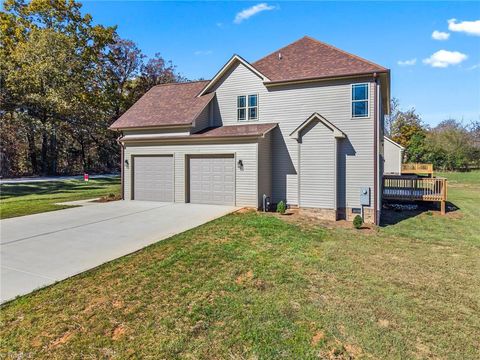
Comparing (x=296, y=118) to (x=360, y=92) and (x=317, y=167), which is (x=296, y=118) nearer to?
(x=317, y=167)

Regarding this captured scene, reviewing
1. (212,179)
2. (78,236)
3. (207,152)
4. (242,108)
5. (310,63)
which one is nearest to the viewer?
(78,236)

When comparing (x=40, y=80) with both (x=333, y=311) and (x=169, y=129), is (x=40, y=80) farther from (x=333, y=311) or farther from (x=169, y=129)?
(x=333, y=311)

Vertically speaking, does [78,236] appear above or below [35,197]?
below

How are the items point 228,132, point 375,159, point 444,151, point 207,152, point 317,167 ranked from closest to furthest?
1. point 375,159
2. point 317,167
3. point 228,132
4. point 207,152
5. point 444,151

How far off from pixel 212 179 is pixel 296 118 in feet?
15.5

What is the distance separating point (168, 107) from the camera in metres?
16.4

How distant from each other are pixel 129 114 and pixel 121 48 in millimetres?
23934

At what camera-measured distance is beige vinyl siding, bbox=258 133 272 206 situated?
515 inches

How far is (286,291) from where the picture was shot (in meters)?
5.50

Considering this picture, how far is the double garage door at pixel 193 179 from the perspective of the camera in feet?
45.4

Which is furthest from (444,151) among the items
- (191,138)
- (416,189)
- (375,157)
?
(191,138)

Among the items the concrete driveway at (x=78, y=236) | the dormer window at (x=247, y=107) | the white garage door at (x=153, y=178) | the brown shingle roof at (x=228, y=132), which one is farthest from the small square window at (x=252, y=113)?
the concrete driveway at (x=78, y=236)

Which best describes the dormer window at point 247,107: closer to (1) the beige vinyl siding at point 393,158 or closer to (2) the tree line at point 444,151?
(1) the beige vinyl siding at point 393,158

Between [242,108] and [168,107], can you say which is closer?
[242,108]
